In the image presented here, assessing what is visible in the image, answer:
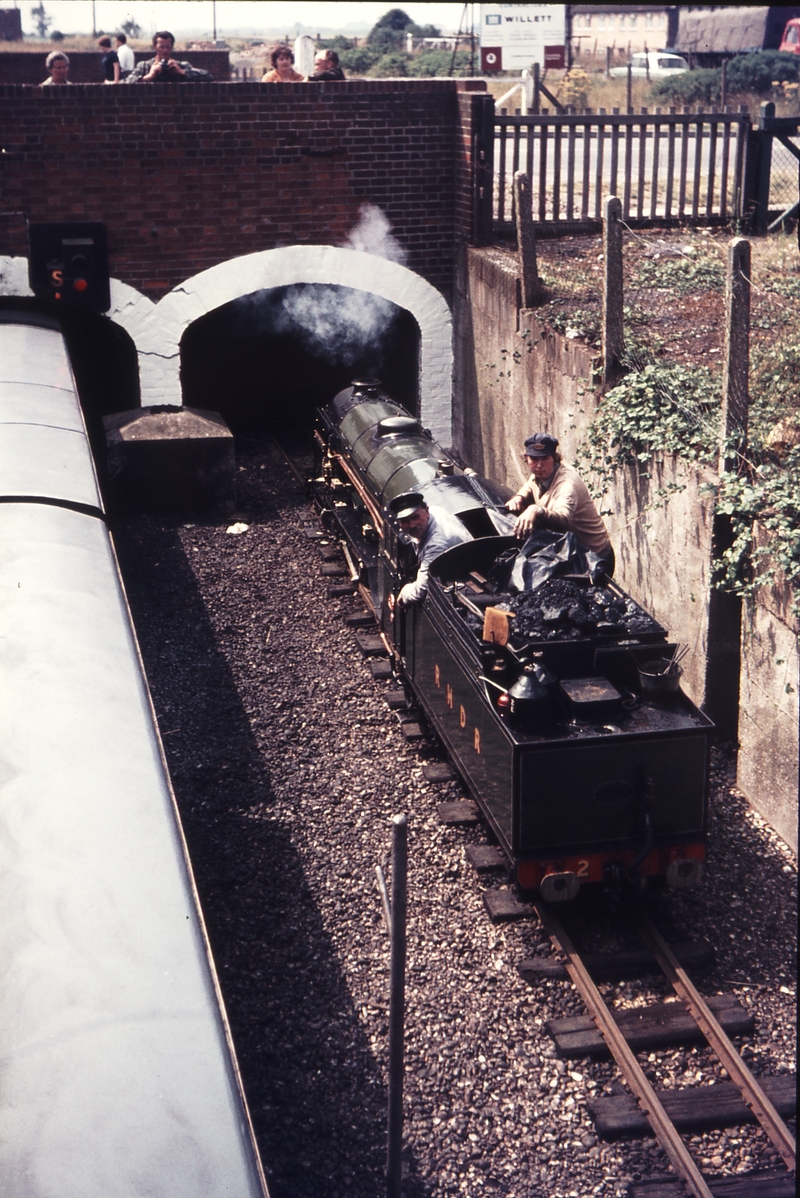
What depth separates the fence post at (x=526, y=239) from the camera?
Answer: 447 inches

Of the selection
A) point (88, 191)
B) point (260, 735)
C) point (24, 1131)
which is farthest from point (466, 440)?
point (24, 1131)

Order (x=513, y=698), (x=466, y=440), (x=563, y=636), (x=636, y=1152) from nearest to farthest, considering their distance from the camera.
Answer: (x=636, y=1152), (x=513, y=698), (x=563, y=636), (x=466, y=440)

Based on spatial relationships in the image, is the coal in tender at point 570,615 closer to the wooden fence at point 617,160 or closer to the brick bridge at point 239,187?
the wooden fence at point 617,160

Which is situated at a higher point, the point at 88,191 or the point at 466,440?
the point at 88,191

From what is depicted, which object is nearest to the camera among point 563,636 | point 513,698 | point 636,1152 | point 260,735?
point 636,1152

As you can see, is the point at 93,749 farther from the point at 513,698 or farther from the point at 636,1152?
the point at 636,1152

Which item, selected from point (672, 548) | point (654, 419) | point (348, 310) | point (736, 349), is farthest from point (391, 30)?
point (736, 349)

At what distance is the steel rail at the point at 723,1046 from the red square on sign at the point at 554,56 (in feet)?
57.1

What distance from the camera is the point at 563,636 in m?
6.49

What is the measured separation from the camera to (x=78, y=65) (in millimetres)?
28156

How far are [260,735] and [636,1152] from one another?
4258 mm

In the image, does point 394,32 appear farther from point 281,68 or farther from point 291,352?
point 281,68

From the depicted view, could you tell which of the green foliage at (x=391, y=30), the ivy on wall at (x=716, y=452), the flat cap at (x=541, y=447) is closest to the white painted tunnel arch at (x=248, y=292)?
the ivy on wall at (x=716, y=452)

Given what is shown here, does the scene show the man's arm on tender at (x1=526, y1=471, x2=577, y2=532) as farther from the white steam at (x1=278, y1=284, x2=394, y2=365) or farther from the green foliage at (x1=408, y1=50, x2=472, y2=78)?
the green foliage at (x1=408, y1=50, x2=472, y2=78)
